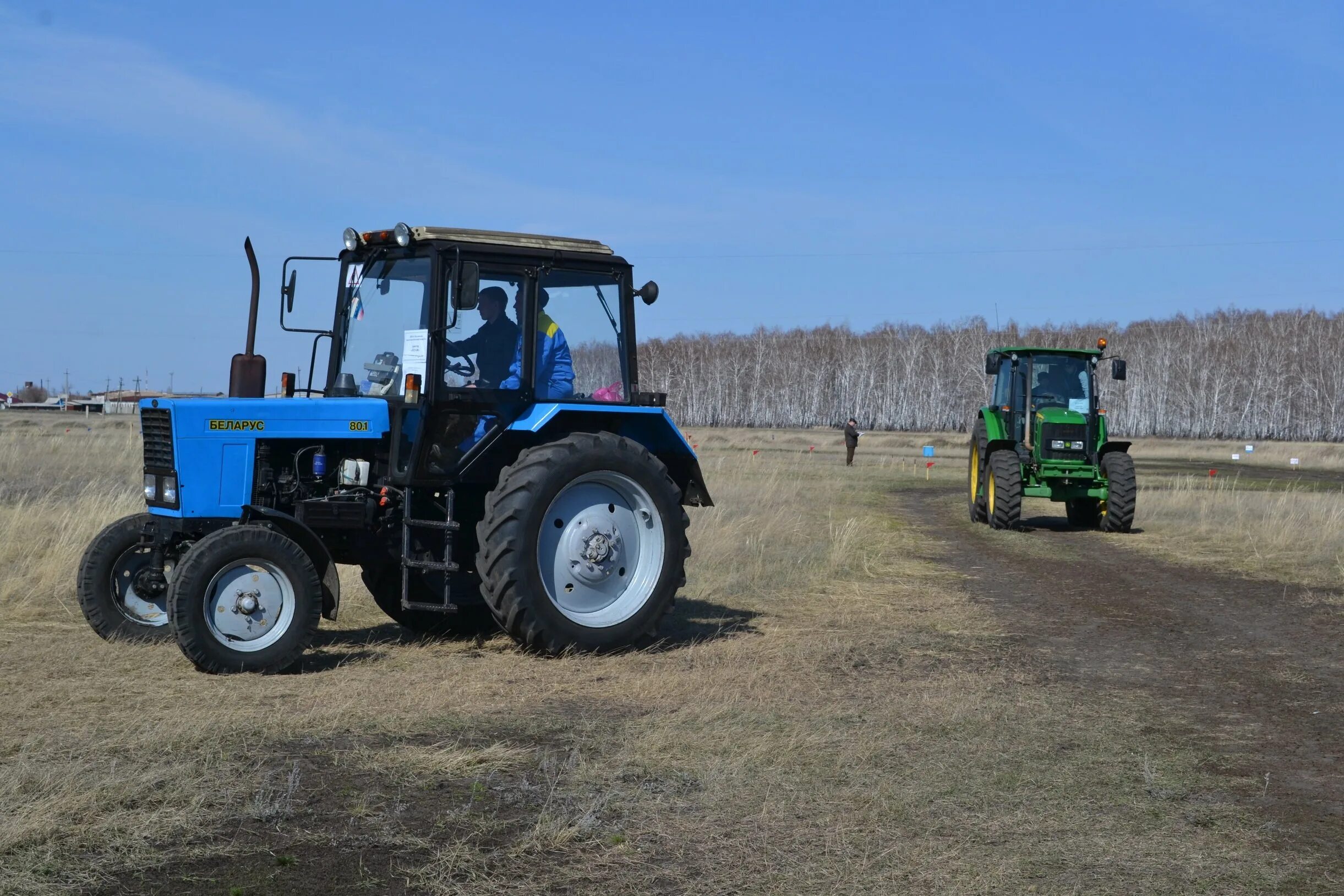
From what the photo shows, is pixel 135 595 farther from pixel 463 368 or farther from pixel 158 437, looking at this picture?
pixel 463 368

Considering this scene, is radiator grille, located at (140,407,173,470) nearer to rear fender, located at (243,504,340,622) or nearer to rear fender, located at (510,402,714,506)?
rear fender, located at (243,504,340,622)

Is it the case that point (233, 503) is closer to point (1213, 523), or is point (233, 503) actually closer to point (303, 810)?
point (303, 810)

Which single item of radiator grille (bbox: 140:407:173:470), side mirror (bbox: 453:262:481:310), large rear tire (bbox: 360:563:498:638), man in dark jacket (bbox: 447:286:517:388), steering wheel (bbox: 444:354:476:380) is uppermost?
side mirror (bbox: 453:262:481:310)

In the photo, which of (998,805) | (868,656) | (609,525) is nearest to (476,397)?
(609,525)

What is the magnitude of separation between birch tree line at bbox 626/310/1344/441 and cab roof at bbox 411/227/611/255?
7722cm

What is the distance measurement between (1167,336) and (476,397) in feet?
328

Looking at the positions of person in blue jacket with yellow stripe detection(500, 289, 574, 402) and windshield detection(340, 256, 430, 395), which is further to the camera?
person in blue jacket with yellow stripe detection(500, 289, 574, 402)

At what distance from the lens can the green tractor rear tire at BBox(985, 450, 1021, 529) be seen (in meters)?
18.1

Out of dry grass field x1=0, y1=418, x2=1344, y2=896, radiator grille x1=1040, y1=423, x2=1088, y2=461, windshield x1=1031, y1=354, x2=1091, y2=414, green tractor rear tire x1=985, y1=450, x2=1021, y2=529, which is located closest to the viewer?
dry grass field x1=0, y1=418, x2=1344, y2=896

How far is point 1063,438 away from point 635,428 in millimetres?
11776

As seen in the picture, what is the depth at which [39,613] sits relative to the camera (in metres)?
9.01

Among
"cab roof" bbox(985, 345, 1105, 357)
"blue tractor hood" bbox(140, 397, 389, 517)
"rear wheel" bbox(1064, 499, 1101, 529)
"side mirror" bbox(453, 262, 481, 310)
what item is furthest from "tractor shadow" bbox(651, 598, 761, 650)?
"rear wheel" bbox(1064, 499, 1101, 529)

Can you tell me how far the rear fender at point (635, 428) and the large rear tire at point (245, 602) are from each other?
160 cm

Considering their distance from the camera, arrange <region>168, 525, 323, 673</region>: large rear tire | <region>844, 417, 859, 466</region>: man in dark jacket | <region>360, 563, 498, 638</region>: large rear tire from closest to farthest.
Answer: <region>168, 525, 323, 673</region>: large rear tire, <region>360, 563, 498, 638</region>: large rear tire, <region>844, 417, 859, 466</region>: man in dark jacket
